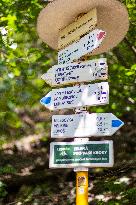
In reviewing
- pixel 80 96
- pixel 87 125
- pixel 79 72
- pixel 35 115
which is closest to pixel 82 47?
pixel 79 72

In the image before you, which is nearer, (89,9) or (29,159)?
(89,9)

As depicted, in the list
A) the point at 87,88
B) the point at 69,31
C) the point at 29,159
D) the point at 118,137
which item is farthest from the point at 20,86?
the point at 87,88

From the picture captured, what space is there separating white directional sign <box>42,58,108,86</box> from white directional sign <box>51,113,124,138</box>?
1.36 ft

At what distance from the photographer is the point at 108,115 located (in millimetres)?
3818

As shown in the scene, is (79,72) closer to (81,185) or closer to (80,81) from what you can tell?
(80,81)

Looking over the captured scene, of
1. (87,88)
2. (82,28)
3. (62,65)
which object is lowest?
(87,88)

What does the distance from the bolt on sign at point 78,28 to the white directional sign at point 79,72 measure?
36 centimetres

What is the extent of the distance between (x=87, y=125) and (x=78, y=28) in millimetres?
1227

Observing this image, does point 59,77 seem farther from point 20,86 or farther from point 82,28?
point 20,86

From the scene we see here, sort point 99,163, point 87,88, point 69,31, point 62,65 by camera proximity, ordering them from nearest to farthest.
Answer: point 99,163
point 87,88
point 62,65
point 69,31

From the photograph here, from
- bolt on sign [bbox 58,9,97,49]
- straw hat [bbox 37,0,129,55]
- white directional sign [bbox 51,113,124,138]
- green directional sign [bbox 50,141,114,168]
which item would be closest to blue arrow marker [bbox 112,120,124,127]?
white directional sign [bbox 51,113,124,138]

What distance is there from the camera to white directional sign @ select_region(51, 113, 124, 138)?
374 cm

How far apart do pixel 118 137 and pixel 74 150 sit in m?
5.82

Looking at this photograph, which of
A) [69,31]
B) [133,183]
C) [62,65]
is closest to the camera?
[62,65]
